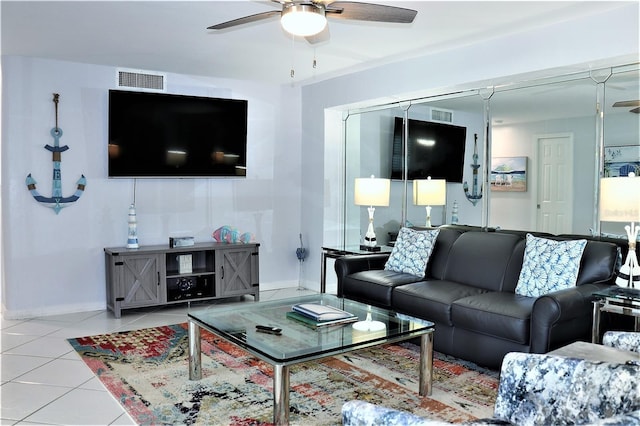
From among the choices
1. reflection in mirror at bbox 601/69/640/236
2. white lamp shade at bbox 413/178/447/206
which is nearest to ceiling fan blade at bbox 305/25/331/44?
white lamp shade at bbox 413/178/447/206

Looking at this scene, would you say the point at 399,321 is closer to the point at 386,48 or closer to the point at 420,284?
the point at 420,284

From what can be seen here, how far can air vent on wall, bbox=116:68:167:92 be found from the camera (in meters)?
5.40

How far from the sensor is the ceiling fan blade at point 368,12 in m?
2.78

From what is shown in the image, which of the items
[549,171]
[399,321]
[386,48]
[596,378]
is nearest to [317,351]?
[399,321]

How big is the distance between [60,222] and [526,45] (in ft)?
14.5

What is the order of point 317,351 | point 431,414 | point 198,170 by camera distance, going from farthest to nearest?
point 198,170, point 431,414, point 317,351

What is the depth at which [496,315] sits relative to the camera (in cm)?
341

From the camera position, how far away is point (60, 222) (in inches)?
205

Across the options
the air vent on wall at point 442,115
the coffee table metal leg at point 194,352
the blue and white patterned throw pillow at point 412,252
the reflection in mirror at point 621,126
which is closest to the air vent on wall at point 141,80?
the air vent on wall at point 442,115

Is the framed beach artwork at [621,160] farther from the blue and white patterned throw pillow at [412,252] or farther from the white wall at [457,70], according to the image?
the blue and white patterned throw pillow at [412,252]

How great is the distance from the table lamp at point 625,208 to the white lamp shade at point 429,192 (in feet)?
5.74

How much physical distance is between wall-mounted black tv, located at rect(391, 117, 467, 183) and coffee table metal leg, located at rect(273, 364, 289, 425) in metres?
3.03

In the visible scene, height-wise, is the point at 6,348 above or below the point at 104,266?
below

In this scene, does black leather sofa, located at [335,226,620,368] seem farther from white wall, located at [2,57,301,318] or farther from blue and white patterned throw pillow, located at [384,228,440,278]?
white wall, located at [2,57,301,318]
